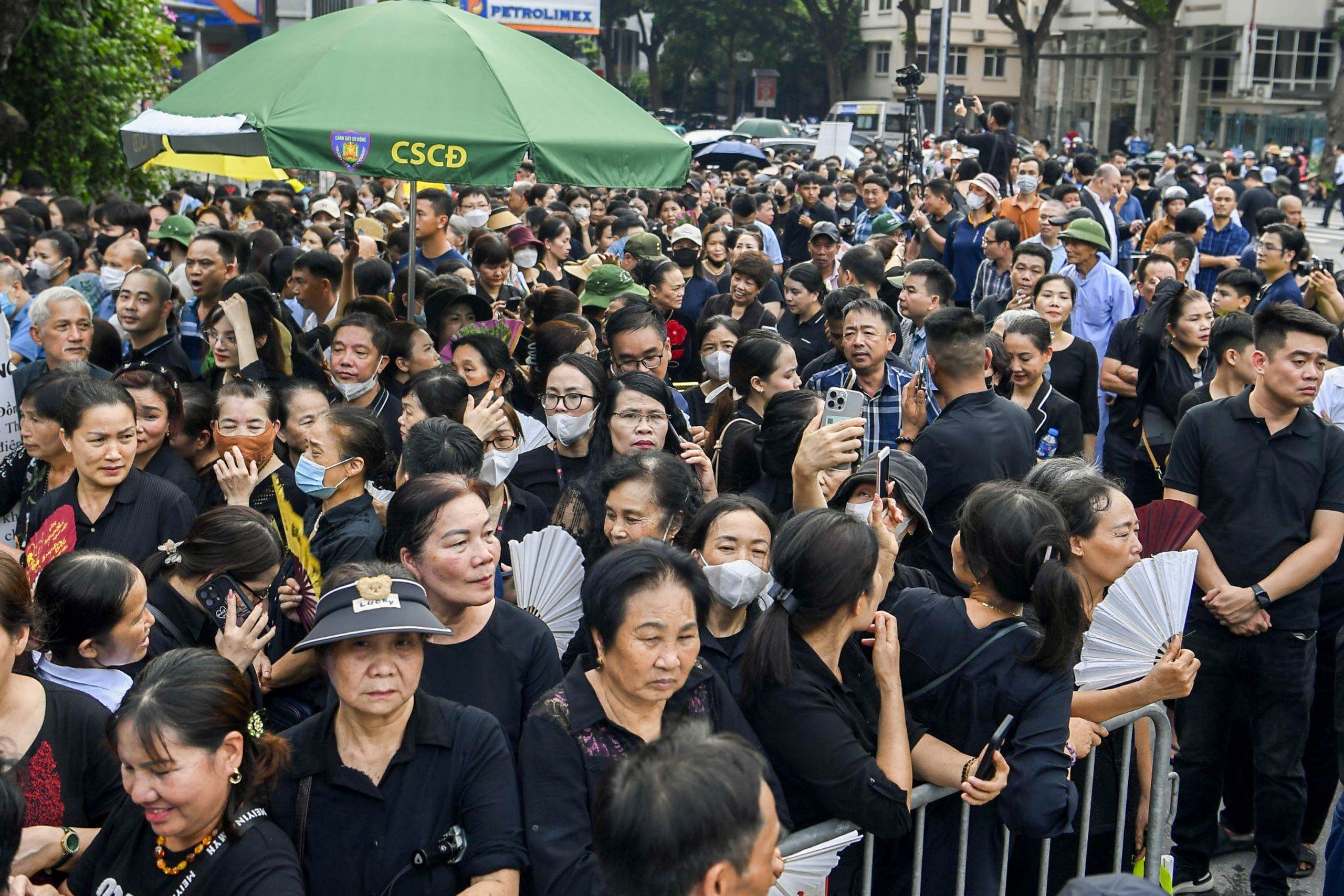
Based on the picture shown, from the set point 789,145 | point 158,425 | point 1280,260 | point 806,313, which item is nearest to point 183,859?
point 158,425

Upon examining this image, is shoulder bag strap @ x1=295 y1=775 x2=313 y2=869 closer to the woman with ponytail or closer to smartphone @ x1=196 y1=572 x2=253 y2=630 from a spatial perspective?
smartphone @ x1=196 y1=572 x2=253 y2=630

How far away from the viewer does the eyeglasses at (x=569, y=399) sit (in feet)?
16.6

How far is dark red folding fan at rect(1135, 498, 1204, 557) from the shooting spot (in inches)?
166

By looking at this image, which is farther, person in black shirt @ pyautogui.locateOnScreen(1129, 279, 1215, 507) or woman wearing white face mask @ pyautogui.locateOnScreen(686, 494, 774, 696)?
person in black shirt @ pyautogui.locateOnScreen(1129, 279, 1215, 507)

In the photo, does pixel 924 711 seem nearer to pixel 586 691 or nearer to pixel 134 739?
pixel 586 691

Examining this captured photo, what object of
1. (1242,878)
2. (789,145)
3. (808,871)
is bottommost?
(1242,878)

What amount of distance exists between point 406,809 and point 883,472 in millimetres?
1908

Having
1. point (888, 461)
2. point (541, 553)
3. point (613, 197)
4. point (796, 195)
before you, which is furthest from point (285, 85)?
point (796, 195)

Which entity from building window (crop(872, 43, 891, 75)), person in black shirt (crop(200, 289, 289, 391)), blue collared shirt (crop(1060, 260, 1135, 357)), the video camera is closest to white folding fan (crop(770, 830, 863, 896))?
person in black shirt (crop(200, 289, 289, 391))

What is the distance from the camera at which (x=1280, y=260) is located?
8.47 metres

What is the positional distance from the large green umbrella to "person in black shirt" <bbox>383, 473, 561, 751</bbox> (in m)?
2.17

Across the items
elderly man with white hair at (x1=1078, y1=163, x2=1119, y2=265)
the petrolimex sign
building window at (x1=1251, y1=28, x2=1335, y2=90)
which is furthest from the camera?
building window at (x1=1251, y1=28, x2=1335, y2=90)

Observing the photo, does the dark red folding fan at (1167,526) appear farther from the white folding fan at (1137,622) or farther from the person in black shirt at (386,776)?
the person in black shirt at (386,776)

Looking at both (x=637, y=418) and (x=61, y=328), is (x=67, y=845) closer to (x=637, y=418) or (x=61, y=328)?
(x=637, y=418)
